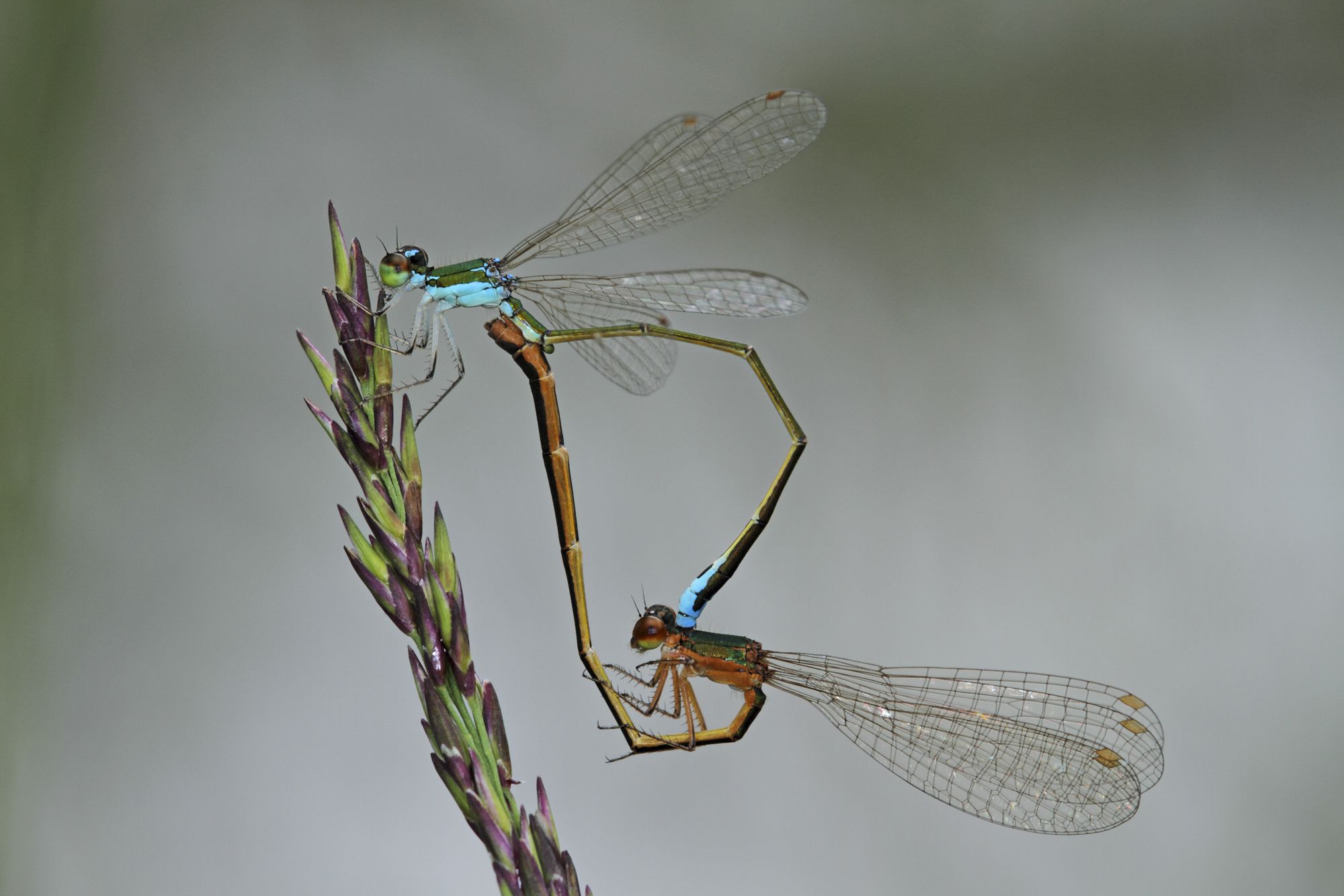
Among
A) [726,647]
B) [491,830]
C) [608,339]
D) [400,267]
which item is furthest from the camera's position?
[608,339]

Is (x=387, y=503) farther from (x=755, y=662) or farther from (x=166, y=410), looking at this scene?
(x=166, y=410)

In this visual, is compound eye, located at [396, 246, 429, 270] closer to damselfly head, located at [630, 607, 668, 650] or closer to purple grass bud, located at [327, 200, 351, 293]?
purple grass bud, located at [327, 200, 351, 293]

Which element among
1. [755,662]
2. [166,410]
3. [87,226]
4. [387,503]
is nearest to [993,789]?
[755,662]

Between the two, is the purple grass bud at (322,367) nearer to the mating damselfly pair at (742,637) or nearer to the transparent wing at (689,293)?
the mating damselfly pair at (742,637)

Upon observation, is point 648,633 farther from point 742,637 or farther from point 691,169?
point 691,169

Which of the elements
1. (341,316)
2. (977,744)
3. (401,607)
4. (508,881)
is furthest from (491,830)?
(977,744)

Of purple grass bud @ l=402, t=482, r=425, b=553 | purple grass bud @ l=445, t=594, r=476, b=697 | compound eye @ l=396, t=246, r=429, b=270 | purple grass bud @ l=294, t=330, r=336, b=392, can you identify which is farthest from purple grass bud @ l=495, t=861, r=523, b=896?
compound eye @ l=396, t=246, r=429, b=270

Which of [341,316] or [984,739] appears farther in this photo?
[984,739]
